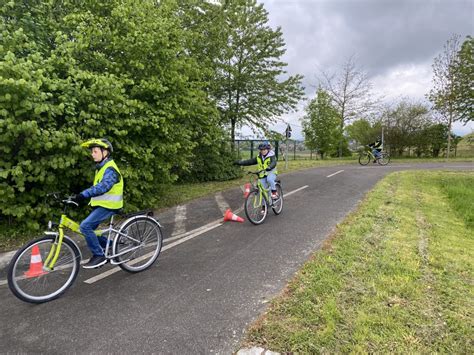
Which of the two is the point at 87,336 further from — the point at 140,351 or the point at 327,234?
the point at 327,234

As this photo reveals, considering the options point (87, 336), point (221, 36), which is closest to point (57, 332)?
point (87, 336)

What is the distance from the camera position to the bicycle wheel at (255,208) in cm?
570

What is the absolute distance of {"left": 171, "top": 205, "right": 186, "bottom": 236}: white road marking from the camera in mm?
5414

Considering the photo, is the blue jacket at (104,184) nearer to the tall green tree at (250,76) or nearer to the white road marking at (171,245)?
the white road marking at (171,245)

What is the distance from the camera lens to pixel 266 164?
6227mm

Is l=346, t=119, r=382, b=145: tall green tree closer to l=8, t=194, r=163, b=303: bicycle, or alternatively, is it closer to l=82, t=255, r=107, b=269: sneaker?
l=8, t=194, r=163, b=303: bicycle

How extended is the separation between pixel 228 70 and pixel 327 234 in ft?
31.7

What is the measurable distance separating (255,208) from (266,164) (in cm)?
110

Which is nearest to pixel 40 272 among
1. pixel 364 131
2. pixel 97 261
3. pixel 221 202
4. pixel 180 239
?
pixel 97 261

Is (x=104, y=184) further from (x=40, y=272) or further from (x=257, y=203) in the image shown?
(x=257, y=203)

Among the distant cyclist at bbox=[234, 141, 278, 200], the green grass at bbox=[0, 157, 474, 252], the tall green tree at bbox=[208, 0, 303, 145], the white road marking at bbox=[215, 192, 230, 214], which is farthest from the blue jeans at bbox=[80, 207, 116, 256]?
the tall green tree at bbox=[208, 0, 303, 145]

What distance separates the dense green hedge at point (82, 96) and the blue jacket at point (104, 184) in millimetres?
1588

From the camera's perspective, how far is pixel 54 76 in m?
4.39

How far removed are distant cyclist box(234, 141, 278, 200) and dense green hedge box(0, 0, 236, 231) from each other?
196 cm
